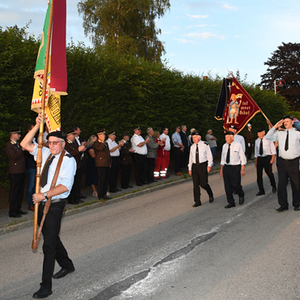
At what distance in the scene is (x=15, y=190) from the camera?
9203 millimetres

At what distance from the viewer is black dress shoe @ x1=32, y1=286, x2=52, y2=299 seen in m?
4.58

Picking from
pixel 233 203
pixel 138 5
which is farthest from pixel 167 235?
pixel 138 5

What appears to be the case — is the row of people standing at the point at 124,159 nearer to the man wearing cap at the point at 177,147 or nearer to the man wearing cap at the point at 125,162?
the man wearing cap at the point at 125,162

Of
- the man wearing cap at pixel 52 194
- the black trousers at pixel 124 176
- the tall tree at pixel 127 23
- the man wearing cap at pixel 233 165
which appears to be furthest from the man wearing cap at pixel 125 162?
the tall tree at pixel 127 23

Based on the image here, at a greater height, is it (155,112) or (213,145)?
(155,112)

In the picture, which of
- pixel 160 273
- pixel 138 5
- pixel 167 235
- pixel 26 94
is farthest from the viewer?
pixel 138 5

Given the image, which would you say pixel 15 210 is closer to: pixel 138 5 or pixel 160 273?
pixel 160 273

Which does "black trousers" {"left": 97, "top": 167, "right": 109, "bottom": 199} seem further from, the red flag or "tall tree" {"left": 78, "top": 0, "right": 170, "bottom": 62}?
"tall tree" {"left": 78, "top": 0, "right": 170, "bottom": 62}

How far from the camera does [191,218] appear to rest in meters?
8.80

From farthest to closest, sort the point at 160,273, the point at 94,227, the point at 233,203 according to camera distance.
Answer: the point at 233,203 < the point at 94,227 < the point at 160,273

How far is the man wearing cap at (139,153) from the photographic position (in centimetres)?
1398

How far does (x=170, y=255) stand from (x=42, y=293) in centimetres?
221

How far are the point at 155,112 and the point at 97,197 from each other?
6.00 meters

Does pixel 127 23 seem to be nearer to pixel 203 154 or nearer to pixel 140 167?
pixel 140 167
